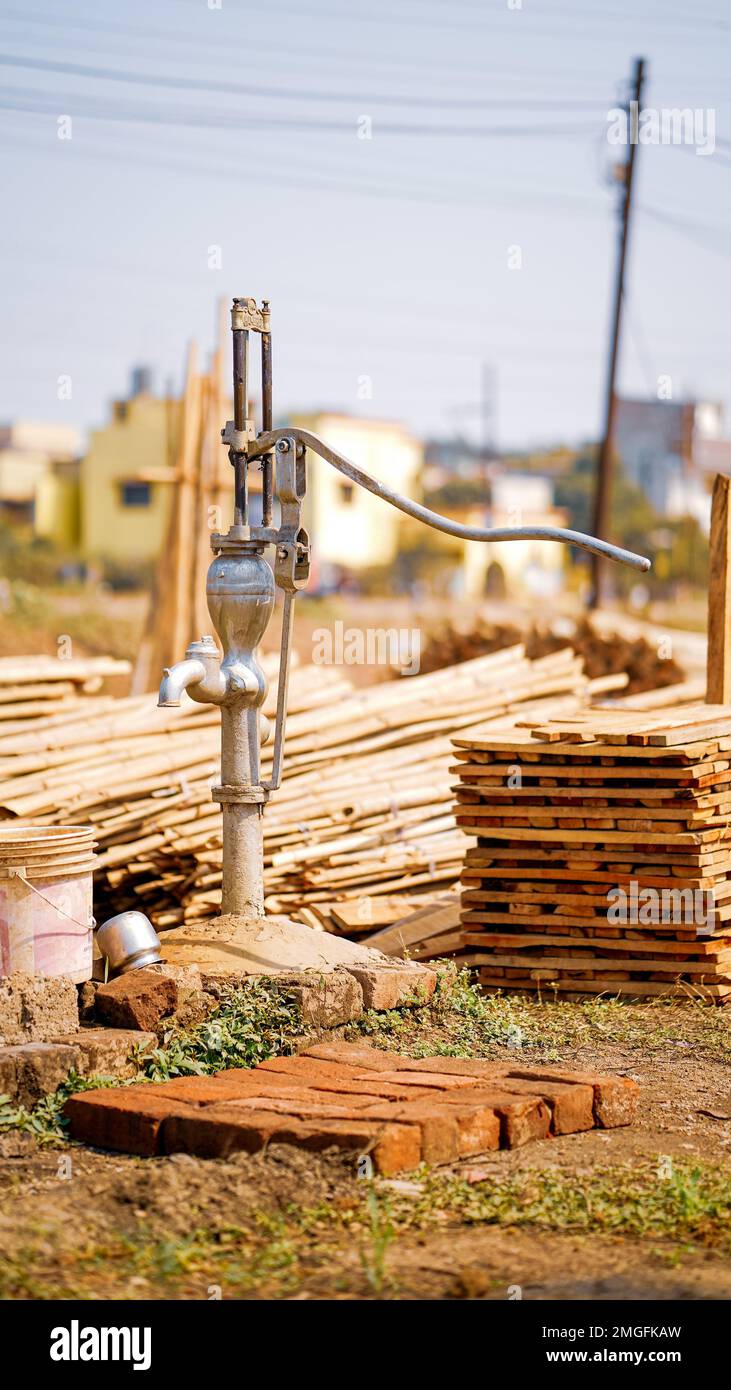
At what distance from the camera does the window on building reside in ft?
185

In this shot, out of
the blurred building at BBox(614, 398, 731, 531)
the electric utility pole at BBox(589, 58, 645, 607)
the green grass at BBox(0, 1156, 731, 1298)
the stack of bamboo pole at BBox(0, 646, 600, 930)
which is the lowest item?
the green grass at BBox(0, 1156, 731, 1298)

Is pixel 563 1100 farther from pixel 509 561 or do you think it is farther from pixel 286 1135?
pixel 509 561

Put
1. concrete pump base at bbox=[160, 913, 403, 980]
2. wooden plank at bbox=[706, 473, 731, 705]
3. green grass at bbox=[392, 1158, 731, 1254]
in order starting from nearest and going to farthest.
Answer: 1. green grass at bbox=[392, 1158, 731, 1254]
2. concrete pump base at bbox=[160, 913, 403, 980]
3. wooden plank at bbox=[706, 473, 731, 705]

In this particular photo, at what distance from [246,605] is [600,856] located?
2.07 m

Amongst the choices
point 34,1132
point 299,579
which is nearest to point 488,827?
point 299,579

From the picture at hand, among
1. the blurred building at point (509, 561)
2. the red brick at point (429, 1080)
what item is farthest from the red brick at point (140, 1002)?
the blurred building at point (509, 561)

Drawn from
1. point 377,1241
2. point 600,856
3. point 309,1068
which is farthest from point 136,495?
point 377,1241

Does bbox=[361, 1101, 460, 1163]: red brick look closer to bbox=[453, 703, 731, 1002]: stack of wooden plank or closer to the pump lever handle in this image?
the pump lever handle

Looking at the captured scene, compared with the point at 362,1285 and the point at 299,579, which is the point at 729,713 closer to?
the point at 299,579

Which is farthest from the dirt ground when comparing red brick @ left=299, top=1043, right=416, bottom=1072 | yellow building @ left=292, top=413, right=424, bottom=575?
yellow building @ left=292, top=413, right=424, bottom=575

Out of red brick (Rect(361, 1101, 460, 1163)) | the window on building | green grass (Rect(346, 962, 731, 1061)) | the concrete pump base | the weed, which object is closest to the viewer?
the weed

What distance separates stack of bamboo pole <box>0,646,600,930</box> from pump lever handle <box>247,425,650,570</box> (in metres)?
2.10

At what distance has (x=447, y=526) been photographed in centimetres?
597

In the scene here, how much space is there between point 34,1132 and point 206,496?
9874 millimetres
